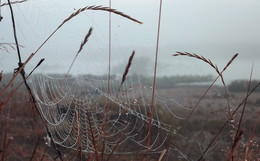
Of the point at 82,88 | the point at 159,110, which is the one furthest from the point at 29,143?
the point at 159,110

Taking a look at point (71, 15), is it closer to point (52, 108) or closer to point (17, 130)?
point (52, 108)

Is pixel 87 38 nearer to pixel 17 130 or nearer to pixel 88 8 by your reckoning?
pixel 88 8

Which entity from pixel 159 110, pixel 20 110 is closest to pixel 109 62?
pixel 20 110

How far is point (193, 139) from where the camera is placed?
479 cm

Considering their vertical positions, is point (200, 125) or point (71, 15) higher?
point (71, 15)

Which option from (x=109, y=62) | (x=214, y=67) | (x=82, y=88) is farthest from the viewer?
(x=82, y=88)

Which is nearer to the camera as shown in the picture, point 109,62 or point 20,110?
point 109,62

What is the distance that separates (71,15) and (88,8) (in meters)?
0.04

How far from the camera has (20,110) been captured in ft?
20.1

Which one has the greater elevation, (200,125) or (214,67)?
(214,67)

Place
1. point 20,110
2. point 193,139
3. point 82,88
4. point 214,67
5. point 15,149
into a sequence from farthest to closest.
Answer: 1. point 20,110
2. point 193,139
3. point 82,88
4. point 15,149
5. point 214,67

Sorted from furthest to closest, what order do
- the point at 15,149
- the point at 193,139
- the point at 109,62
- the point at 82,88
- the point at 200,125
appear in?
1. the point at 200,125
2. the point at 193,139
3. the point at 82,88
4. the point at 15,149
5. the point at 109,62

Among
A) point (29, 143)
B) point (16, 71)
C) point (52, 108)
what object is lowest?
point (29, 143)

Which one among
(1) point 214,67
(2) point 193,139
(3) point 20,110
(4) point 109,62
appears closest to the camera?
(1) point 214,67
